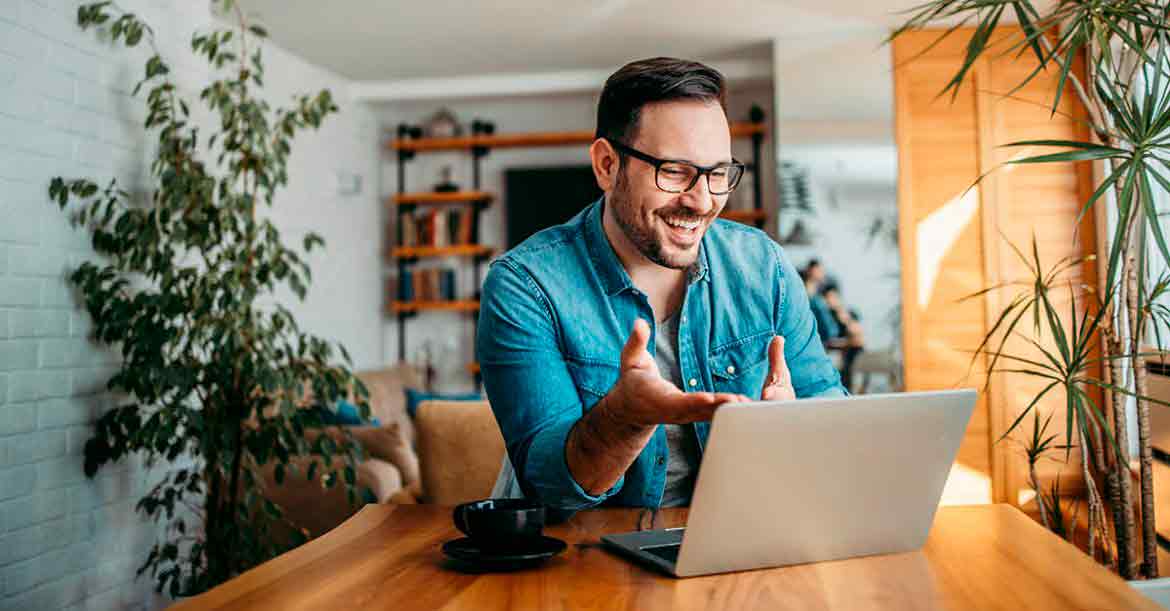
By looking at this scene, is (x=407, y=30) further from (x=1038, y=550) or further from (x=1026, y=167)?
(x=1038, y=550)

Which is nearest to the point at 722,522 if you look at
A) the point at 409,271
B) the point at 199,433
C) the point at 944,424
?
the point at 944,424

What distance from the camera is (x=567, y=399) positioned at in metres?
1.30

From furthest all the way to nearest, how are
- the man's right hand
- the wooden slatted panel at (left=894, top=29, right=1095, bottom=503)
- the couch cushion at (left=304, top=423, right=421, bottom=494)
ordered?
the wooden slatted panel at (left=894, top=29, right=1095, bottom=503) → the couch cushion at (left=304, top=423, right=421, bottom=494) → the man's right hand

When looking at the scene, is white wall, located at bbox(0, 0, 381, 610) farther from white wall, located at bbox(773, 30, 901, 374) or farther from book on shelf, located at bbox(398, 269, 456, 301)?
white wall, located at bbox(773, 30, 901, 374)

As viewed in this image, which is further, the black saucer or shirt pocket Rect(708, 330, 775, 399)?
shirt pocket Rect(708, 330, 775, 399)

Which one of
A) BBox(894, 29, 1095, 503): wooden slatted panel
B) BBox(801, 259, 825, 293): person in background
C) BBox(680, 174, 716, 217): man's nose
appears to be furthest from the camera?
BBox(801, 259, 825, 293): person in background

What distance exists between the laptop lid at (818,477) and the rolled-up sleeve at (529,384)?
0.31m

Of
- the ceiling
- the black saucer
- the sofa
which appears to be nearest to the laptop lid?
the black saucer

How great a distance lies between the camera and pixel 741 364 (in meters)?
1.50

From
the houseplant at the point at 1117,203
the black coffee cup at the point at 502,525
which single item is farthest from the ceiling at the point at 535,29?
the black coffee cup at the point at 502,525

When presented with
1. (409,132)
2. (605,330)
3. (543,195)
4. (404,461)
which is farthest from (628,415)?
(409,132)

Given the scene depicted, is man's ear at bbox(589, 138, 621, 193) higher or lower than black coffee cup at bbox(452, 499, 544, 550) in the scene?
higher

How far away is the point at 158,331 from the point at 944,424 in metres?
2.39

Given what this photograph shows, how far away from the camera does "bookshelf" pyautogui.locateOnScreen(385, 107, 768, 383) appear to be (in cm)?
604
